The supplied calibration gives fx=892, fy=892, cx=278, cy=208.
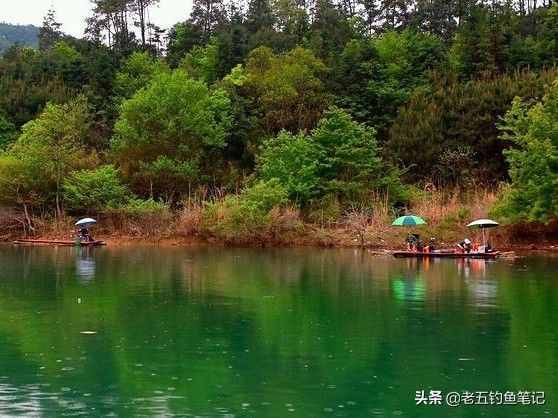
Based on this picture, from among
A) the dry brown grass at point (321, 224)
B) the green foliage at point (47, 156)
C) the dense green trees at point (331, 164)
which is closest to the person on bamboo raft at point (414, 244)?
the dry brown grass at point (321, 224)

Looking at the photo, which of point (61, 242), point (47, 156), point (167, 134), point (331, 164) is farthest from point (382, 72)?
point (61, 242)

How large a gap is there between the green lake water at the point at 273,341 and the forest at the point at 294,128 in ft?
43.7

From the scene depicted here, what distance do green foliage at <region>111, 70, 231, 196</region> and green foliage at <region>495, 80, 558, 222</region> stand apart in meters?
20.6

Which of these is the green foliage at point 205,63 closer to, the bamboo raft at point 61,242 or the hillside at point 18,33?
the bamboo raft at point 61,242

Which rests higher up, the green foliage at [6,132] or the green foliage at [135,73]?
the green foliage at [135,73]

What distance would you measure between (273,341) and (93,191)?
33017 mm

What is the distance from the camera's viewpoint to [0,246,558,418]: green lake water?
41.3 feet

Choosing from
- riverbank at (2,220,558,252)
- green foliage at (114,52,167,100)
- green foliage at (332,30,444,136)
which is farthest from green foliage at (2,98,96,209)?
green foliage at (332,30,444,136)

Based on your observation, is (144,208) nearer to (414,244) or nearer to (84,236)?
(84,236)

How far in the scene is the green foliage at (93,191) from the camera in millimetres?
48281

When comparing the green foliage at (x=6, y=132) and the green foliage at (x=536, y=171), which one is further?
the green foliage at (x=6, y=132)

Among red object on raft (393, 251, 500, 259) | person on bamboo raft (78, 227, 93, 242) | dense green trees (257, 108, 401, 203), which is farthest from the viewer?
dense green trees (257, 108, 401, 203)

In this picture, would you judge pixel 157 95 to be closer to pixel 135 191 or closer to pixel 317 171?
pixel 135 191

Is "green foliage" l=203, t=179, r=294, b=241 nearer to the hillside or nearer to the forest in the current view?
the forest
